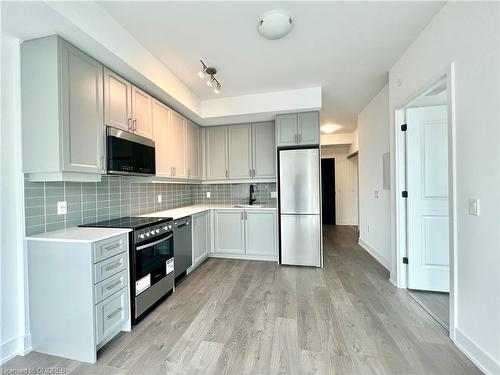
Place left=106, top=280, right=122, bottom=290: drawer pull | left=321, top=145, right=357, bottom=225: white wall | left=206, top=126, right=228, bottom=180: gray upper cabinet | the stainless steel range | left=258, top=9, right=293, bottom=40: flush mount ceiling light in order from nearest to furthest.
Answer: left=106, top=280, right=122, bottom=290: drawer pull, left=258, top=9, right=293, bottom=40: flush mount ceiling light, the stainless steel range, left=206, top=126, right=228, bottom=180: gray upper cabinet, left=321, top=145, right=357, bottom=225: white wall

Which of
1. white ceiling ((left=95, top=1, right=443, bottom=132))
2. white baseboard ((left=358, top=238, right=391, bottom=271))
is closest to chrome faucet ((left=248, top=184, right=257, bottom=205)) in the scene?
white ceiling ((left=95, top=1, right=443, bottom=132))

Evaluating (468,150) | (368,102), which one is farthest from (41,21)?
(368,102)

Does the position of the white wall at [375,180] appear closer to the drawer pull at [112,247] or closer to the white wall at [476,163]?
the white wall at [476,163]

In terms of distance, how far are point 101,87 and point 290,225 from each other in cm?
288

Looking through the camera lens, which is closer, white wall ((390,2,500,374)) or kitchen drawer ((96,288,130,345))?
white wall ((390,2,500,374))

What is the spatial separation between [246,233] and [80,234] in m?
2.37

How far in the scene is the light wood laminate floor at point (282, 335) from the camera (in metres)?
1.53

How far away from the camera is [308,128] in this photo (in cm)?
343

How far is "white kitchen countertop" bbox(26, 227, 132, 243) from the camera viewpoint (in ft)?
5.24

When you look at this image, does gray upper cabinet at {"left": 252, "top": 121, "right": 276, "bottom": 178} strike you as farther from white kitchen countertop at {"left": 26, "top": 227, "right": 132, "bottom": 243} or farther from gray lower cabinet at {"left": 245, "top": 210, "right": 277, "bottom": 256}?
white kitchen countertop at {"left": 26, "top": 227, "right": 132, "bottom": 243}

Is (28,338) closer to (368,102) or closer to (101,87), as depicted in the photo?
(101,87)

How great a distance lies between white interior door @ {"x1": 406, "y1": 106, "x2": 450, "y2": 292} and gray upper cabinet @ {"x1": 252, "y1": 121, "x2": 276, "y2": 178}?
6.35ft

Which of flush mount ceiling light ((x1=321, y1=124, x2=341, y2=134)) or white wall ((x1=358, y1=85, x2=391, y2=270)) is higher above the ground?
flush mount ceiling light ((x1=321, y1=124, x2=341, y2=134))

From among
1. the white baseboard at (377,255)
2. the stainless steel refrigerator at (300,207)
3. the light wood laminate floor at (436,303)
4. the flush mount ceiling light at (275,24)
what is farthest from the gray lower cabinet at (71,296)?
the white baseboard at (377,255)
